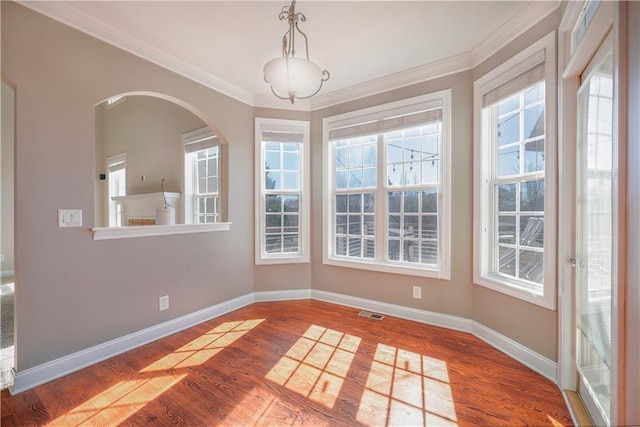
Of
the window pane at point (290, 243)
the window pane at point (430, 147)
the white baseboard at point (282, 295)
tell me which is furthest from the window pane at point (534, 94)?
the white baseboard at point (282, 295)

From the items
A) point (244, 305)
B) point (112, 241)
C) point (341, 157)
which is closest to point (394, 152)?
point (341, 157)

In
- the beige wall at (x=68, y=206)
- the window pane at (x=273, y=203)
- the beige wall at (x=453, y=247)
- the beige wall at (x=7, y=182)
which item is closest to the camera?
the beige wall at (x=68, y=206)

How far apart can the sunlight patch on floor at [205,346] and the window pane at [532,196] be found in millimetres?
2661

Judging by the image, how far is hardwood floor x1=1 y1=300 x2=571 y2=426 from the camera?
1.59 metres

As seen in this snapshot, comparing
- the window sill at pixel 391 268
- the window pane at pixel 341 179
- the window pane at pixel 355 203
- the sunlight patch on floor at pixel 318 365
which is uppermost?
the window pane at pixel 341 179

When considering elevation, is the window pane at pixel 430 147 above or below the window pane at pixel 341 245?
above

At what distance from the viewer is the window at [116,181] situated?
5184 millimetres

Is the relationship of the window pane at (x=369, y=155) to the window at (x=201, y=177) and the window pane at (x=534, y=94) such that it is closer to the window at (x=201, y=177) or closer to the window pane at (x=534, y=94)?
the window pane at (x=534, y=94)

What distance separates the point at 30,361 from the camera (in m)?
1.86

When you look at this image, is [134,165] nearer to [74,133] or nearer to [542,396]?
[74,133]

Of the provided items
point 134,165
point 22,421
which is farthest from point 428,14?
point 134,165

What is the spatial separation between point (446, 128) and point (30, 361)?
3767 mm

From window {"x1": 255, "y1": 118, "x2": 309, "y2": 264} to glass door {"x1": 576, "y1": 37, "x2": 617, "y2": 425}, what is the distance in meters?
2.62

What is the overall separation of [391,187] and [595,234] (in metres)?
1.83
